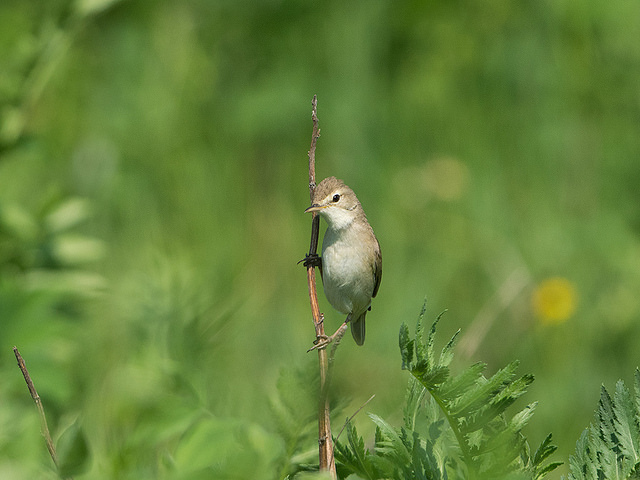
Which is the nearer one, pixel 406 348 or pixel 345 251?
pixel 406 348

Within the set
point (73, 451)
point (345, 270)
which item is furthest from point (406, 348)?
point (345, 270)

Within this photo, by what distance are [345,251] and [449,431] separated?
6.65 feet

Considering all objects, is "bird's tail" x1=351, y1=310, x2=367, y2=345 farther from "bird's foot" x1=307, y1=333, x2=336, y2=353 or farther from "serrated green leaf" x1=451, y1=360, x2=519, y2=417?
"serrated green leaf" x1=451, y1=360, x2=519, y2=417

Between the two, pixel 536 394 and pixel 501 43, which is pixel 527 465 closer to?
pixel 536 394

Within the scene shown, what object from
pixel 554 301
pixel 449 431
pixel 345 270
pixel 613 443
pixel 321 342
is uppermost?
pixel 554 301

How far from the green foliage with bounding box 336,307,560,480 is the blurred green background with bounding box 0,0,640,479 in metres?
2.04

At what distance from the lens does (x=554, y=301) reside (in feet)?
17.0

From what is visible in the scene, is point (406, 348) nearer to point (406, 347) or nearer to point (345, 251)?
point (406, 347)

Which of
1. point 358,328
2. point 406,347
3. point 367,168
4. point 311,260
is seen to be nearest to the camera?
point 406,347

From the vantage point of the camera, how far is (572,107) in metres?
6.25

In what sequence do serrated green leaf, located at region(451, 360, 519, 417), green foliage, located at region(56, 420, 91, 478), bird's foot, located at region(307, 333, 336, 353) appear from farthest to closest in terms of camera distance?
bird's foot, located at region(307, 333, 336, 353)
serrated green leaf, located at region(451, 360, 519, 417)
green foliage, located at region(56, 420, 91, 478)

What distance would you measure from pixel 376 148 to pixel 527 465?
17.4ft

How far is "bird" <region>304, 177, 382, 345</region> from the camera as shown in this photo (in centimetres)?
329

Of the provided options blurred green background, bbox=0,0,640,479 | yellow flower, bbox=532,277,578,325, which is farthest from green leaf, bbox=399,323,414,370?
yellow flower, bbox=532,277,578,325
